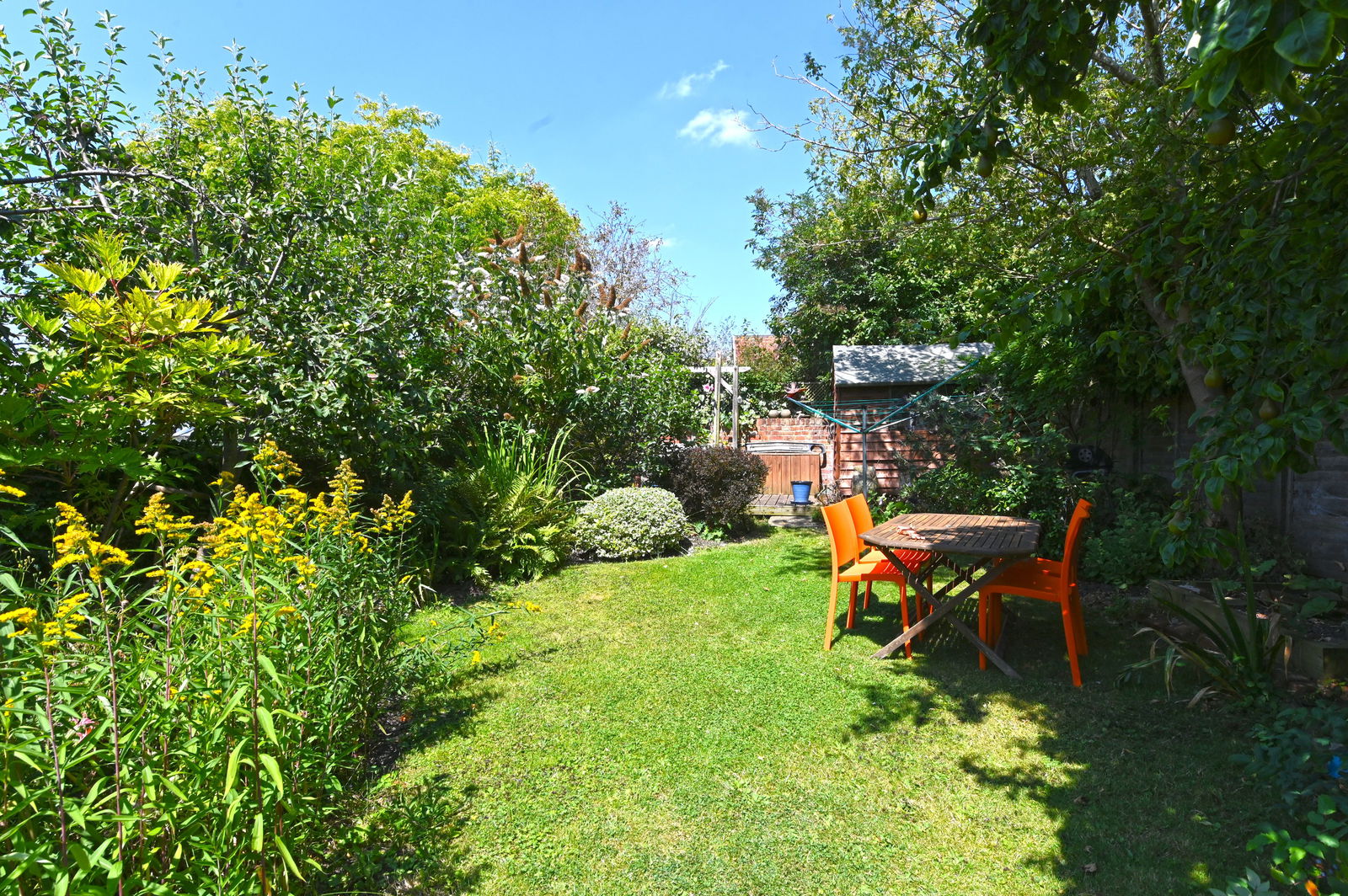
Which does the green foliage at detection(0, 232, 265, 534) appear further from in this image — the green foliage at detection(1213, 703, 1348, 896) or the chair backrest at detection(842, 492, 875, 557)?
the green foliage at detection(1213, 703, 1348, 896)

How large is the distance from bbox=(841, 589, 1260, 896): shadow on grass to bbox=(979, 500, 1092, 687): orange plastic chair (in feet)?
0.60

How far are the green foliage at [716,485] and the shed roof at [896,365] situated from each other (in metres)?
2.78

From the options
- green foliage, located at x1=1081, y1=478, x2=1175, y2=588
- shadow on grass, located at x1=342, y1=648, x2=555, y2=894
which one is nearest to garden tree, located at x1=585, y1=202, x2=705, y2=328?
green foliage, located at x1=1081, y1=478, x2=1175, y2=588

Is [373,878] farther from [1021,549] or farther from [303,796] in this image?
[1021,549]

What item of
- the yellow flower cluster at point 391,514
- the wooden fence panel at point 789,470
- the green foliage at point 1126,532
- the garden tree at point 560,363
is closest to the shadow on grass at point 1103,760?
the green foliage at point 1126,532

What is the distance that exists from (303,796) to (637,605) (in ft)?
12.6

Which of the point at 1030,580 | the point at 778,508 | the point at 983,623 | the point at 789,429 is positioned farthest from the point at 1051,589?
the point at 789,429

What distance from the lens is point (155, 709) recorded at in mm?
1790

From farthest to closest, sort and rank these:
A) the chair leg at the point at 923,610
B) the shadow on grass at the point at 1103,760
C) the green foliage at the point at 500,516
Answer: the green foliage at the point at 500,516 → the chair leg at the point at 923,610 → the shadow on grass at the point at 1103,760

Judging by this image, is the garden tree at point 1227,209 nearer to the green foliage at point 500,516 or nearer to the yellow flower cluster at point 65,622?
the yellow flower cluster at point 65,622

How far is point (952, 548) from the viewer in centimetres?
401

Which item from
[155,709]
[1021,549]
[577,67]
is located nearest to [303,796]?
[155,709]

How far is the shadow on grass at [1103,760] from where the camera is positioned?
2414mm

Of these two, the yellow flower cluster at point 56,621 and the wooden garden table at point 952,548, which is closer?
the yellow flower cluster at point 56,621
